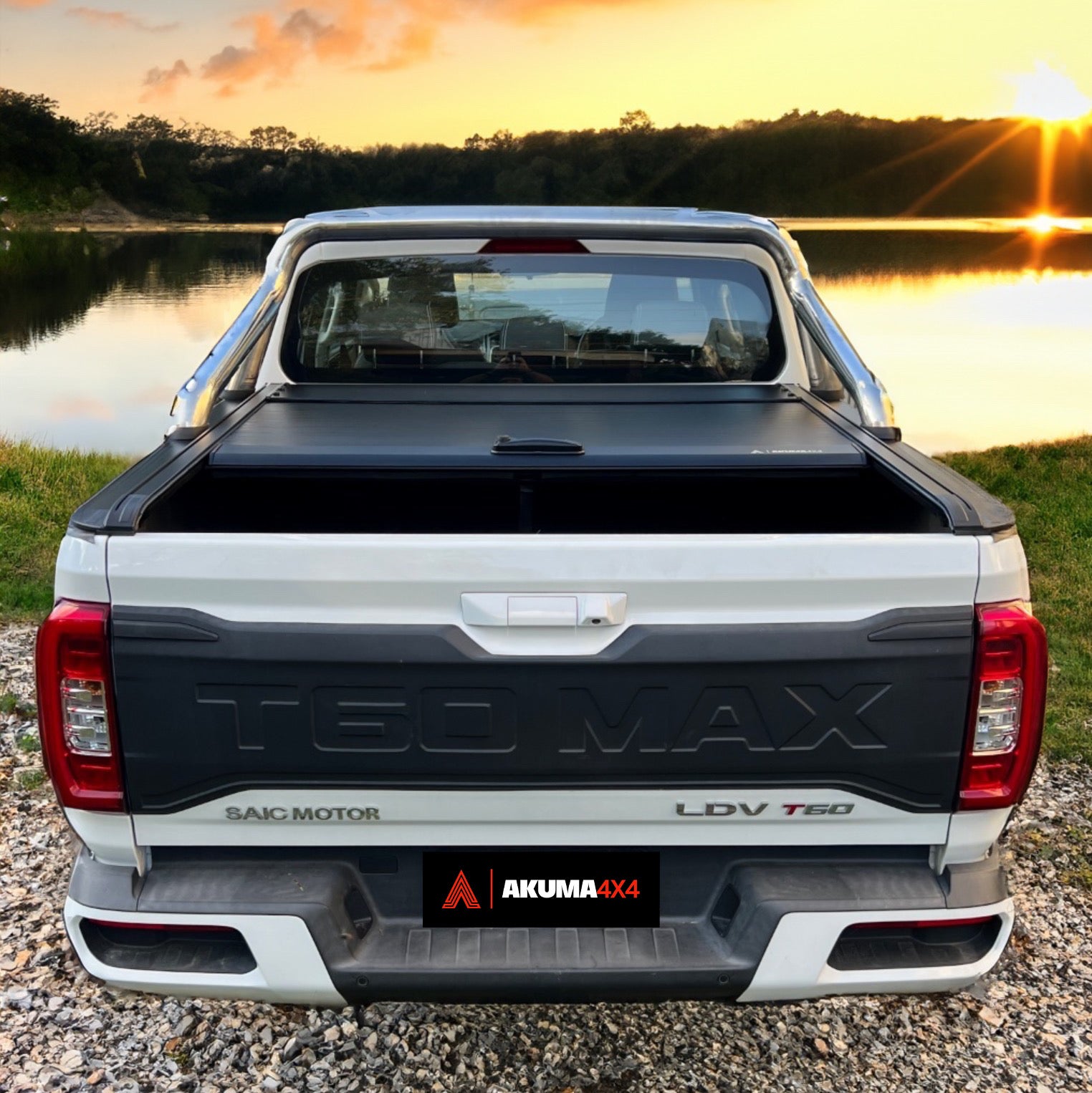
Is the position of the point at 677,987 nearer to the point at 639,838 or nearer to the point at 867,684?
the point at 639,838

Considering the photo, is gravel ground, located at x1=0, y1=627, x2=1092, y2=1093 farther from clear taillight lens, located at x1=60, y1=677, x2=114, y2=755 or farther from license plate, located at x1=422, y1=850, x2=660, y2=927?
clear taillight lens, located at x1=60, y1=677, x2=114, y2=755

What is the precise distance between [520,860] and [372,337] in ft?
7.50

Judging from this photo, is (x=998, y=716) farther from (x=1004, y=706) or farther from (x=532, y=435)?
(x=532, y=435)

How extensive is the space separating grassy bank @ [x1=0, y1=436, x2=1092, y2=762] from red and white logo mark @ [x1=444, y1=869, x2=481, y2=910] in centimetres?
372

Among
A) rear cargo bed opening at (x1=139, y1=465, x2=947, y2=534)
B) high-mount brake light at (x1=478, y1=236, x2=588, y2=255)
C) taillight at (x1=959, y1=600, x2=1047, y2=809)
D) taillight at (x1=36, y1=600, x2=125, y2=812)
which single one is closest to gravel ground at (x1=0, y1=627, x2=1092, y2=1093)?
taillight at (x1=36, y1=600, x2=125, y2=812)

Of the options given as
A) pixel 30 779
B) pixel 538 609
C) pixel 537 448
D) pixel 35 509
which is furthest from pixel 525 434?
pixel 35 509

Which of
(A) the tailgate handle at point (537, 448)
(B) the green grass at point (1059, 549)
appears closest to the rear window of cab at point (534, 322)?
(A) the tailgate handle at point (537, 448)

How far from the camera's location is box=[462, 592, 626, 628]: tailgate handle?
1897 mm

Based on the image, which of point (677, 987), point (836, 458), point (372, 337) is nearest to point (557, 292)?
point (372, 337)

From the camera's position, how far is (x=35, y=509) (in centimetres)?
960

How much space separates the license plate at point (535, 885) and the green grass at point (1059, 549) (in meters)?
3.51

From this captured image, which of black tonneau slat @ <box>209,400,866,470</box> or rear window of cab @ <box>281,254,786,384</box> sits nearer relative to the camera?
black tonneau slat @ <box>209,400,866,470</box>

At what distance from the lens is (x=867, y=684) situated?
1.94 meters

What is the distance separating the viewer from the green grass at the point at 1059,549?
207 inches
